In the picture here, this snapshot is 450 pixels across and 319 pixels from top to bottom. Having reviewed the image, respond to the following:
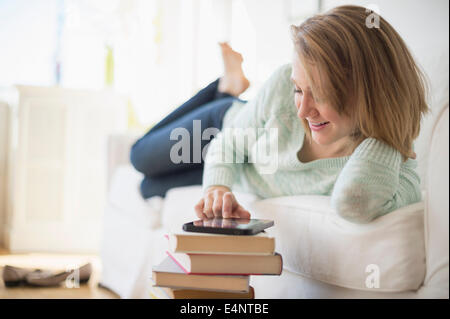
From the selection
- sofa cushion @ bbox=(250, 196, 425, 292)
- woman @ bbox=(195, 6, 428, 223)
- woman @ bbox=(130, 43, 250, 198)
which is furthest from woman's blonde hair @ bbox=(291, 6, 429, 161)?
woman @ bbox=(130, 43, 250, 198)

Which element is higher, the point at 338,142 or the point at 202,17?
the point at 202,17

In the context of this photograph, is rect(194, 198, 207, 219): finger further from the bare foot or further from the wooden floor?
the bare foot

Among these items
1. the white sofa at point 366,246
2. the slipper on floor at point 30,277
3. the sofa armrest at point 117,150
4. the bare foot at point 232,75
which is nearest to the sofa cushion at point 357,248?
the white sofa at point 366,246

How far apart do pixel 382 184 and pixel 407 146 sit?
82mm

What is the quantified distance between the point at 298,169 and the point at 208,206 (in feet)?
0.61

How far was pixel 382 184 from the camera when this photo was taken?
2.25 ft

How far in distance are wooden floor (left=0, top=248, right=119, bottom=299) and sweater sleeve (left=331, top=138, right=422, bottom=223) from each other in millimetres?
692

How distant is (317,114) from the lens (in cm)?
69

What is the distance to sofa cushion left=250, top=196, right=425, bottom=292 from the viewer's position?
653mm

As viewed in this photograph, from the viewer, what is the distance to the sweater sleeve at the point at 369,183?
26.6 inches

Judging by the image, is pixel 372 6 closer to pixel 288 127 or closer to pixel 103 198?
pixel 288 127

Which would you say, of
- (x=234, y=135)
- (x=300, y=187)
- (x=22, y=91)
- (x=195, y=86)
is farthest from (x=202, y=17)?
(x=300, y=187)

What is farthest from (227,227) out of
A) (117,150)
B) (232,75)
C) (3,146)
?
(3,146)

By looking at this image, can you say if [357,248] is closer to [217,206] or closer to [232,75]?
[217,206]
